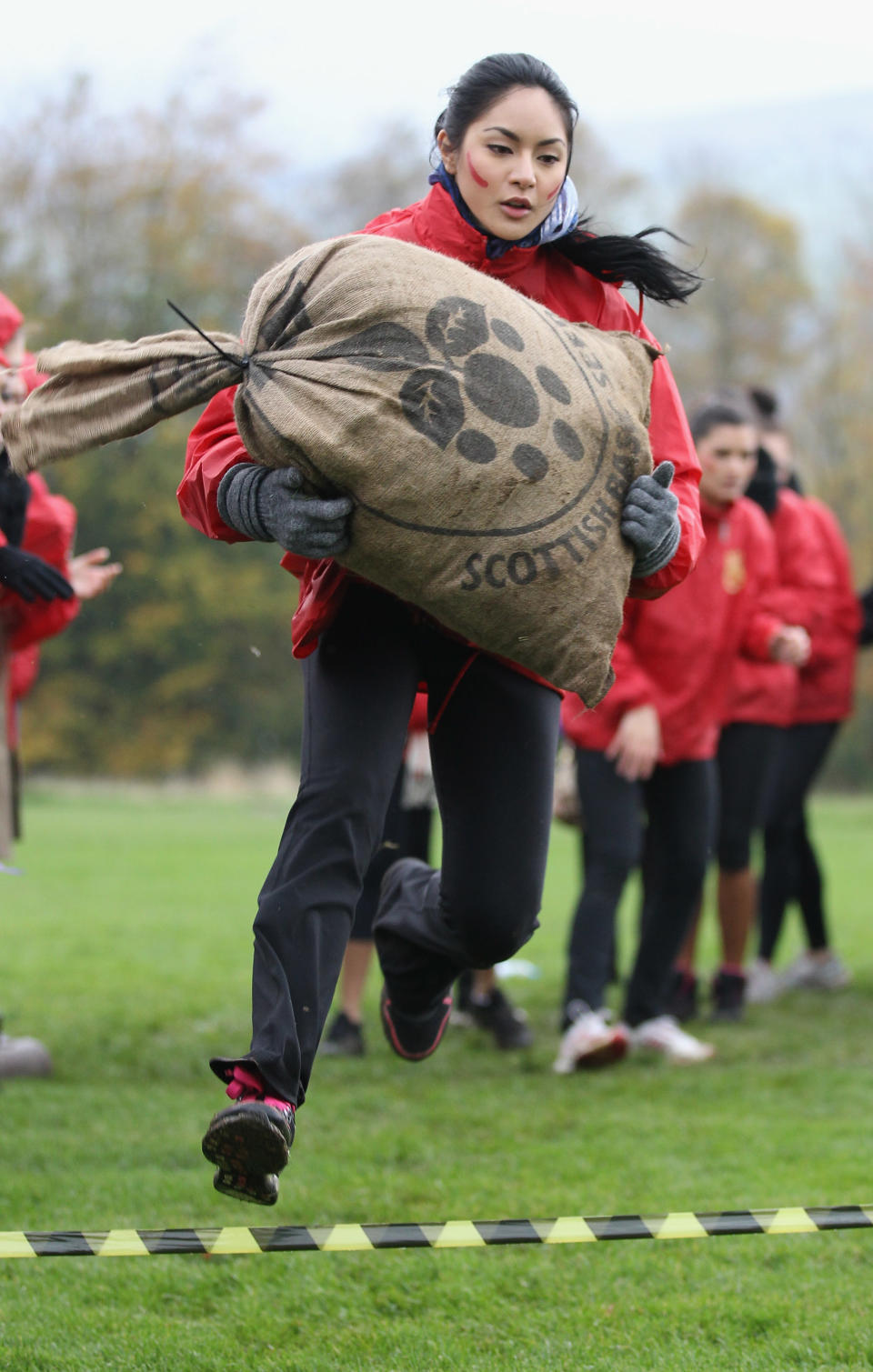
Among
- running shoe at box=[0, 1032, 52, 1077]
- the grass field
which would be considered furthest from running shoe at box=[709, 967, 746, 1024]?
running shoe at box=[0, 1032, 52, 1077]

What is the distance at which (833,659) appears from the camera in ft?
26.7

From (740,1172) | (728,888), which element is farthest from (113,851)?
(740,1172)

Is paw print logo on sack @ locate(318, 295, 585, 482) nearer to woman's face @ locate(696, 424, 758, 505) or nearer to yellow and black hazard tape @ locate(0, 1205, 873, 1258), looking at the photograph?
yellow and black hazard tape @ locate(0, 1205, 873, 1258)

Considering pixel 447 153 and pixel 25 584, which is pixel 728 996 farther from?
pixel 447 153

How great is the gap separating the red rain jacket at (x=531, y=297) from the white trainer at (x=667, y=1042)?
339 cm

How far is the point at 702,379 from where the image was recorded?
41.4 meters

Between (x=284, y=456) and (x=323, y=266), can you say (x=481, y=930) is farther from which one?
(x=323, y=266)

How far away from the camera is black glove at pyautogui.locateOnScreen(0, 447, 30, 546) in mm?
5109

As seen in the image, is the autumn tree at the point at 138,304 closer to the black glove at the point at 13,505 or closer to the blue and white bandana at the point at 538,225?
the black glove at the point at 13,505

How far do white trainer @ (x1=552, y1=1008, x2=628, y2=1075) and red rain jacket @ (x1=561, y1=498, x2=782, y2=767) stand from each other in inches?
41.6

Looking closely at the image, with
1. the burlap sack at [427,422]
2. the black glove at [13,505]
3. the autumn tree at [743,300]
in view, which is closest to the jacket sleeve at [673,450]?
the burlap sack at [427,422]

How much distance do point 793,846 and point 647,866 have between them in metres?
1.93

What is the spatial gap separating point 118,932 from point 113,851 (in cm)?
610

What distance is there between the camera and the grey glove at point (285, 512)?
3004mm
